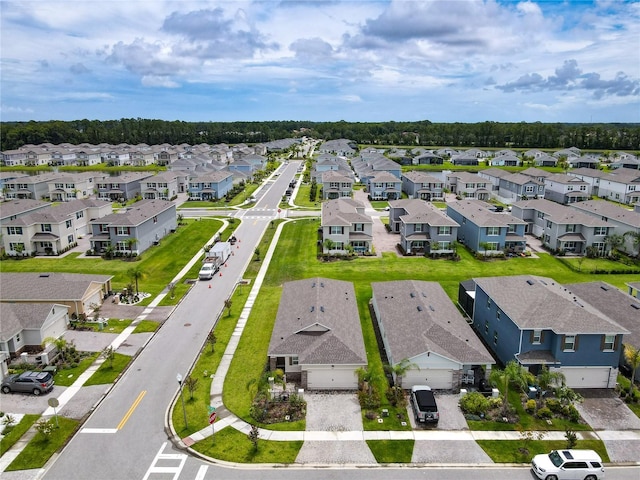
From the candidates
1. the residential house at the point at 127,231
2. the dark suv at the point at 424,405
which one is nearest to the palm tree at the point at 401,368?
the dark suv at the point at 424,405

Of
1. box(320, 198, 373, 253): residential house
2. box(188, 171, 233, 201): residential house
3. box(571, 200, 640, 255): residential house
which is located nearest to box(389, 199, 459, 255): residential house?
box(320, 198, 373, 253): residential house

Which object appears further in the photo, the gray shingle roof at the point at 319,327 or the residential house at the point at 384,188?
the residential house at the point at 384,188

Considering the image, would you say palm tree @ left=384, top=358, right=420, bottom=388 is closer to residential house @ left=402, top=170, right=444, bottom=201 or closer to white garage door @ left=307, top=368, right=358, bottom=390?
white garage door @ left=307, top=368, right=358, bottom=390

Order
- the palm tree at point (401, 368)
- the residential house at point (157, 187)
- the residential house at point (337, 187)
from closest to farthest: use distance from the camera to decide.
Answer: the palm tree at point (401, 368) → the residential house at point (157, 187) → the residential house at point (337, 187)

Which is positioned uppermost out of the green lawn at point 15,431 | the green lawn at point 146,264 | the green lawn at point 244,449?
the green lawn at point 146,264

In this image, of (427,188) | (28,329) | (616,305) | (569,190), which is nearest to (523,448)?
(616,305)

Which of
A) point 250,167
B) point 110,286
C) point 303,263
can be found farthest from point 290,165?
point 110,286

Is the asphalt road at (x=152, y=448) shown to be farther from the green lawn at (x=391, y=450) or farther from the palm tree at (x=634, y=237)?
the palm tree at (x=634, y=237)
